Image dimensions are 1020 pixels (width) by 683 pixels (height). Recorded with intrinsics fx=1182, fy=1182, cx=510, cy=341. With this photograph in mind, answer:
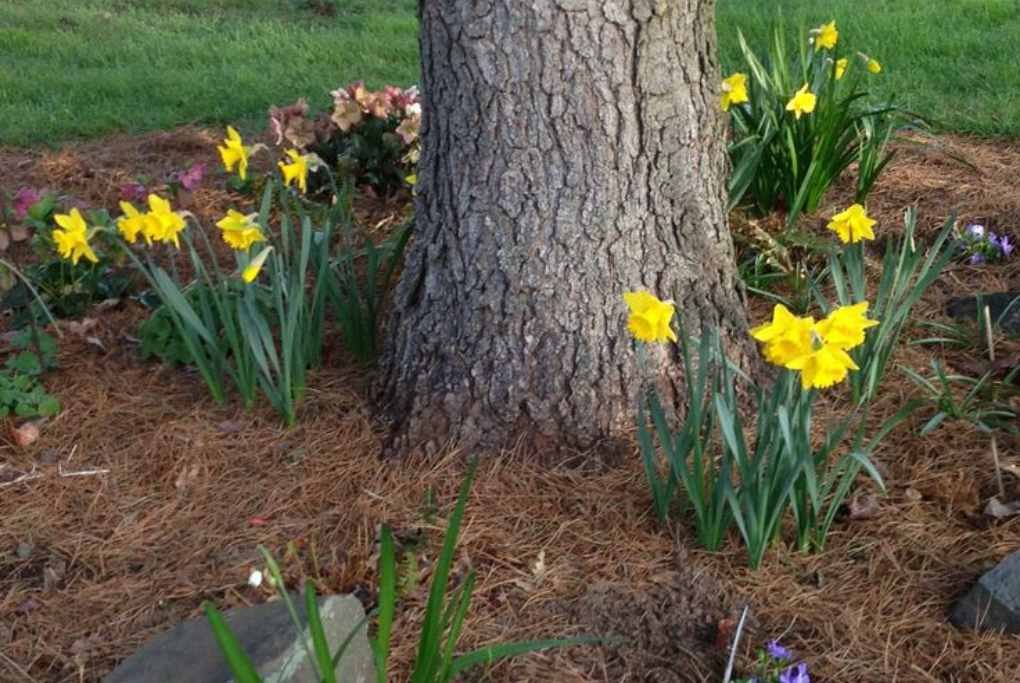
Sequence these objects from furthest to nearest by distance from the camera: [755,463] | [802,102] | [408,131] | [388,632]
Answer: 1. [408,131]
2. [802,102]
3. [755,463]
4. [388,632]

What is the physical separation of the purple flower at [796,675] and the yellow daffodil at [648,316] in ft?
2.15

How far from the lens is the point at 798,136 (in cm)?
382

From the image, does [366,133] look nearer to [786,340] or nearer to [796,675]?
[786,340]

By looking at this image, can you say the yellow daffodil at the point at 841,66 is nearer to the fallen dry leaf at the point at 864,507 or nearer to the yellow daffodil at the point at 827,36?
the yellow daffodil at the point at 827,36

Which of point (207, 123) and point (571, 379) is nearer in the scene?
point (571, 379)

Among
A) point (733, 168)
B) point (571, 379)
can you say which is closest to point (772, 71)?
point (733, 168)

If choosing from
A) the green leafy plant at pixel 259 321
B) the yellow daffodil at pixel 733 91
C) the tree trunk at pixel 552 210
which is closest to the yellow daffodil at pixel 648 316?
the tree trunk at pixel 552 210

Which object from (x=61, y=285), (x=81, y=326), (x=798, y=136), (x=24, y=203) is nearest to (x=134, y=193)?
(x=24, y=203)

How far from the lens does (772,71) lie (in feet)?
13.5

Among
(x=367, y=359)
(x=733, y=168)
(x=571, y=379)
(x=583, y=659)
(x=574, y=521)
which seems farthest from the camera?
(x=733, y=168)

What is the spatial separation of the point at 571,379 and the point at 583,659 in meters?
0.74

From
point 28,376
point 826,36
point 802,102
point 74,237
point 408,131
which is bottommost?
point 28,376

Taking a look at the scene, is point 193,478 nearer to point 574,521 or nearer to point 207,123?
point 574,521

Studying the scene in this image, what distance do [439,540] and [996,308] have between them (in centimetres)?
183
